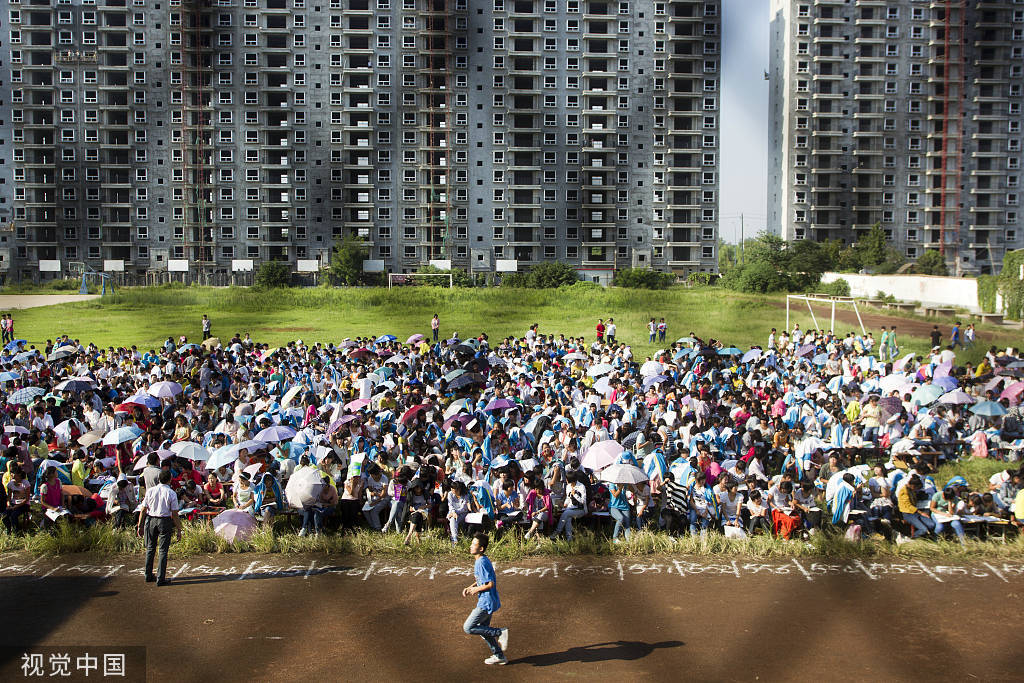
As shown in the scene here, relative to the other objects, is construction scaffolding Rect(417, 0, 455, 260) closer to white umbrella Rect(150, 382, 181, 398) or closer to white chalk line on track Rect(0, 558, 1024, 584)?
white umbrella Rect(150, 382, 181, 398)

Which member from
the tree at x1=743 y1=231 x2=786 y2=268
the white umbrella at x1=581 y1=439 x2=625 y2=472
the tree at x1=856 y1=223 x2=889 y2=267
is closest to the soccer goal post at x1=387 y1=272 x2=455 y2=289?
the tree at x1=743 y1=231 x2=786 y2=268

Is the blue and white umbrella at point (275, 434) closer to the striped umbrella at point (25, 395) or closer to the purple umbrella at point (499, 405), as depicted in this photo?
the purple umbrella at point (499, 405)

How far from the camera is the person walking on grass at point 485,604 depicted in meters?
7.80

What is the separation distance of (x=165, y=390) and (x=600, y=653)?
469 inches

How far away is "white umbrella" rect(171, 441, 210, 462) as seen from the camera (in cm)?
1234

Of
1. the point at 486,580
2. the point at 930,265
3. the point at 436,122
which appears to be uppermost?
the point at 436,122

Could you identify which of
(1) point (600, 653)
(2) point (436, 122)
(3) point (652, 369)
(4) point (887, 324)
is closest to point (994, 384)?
(3) point (652, 369)

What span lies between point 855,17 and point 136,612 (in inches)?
3028

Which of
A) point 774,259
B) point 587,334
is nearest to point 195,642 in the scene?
point 587,334

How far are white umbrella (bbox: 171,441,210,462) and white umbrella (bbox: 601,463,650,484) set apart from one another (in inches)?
221

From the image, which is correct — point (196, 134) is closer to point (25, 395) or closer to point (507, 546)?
point (25, 395)

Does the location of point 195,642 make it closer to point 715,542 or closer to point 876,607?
point 715,542

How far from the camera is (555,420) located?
48.5 ft

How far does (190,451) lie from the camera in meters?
12.4
